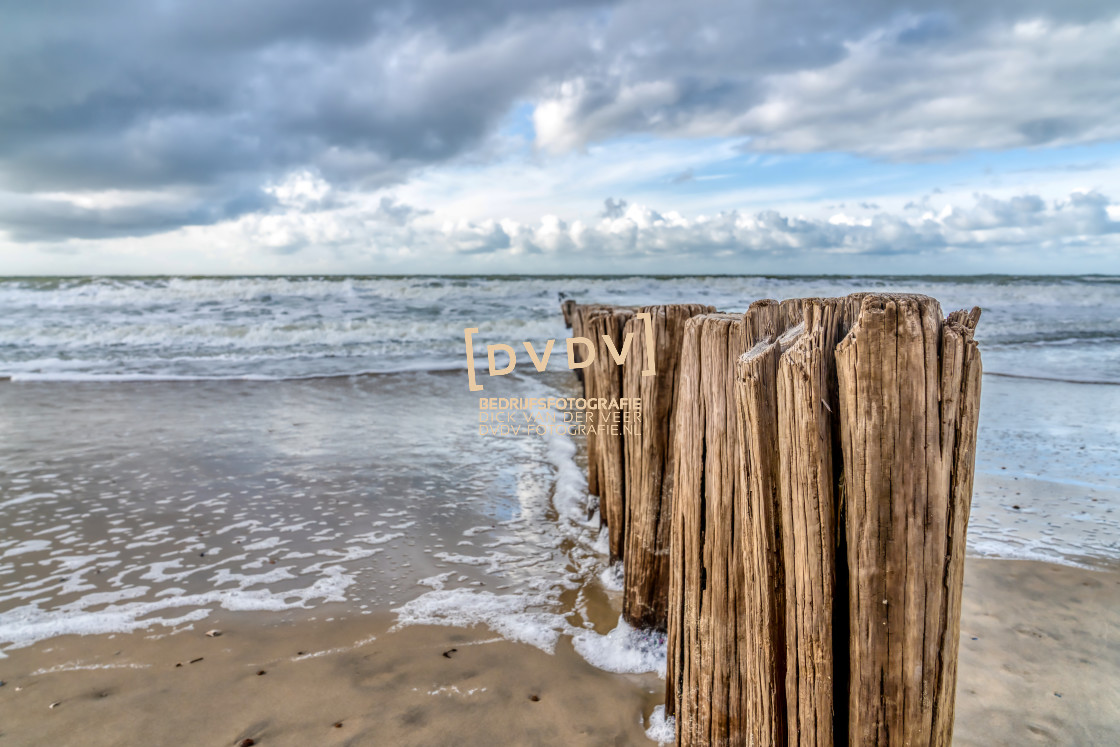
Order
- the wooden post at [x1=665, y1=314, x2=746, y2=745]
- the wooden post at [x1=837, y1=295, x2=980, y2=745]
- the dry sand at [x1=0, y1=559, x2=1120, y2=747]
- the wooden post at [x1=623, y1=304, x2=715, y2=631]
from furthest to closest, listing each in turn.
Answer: the wooden post at [x1=623, y1=304, x2=715, y2=631], the dry sand at [x1=0, y1=559, x2=1120, y2=747], the wooden post at [x1=665, y1=314, x2=746, y2=745], the wooden post at [x1=837, y1=295, x2=980, y2=745]

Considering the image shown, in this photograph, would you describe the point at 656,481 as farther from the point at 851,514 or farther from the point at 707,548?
the point at 851,514

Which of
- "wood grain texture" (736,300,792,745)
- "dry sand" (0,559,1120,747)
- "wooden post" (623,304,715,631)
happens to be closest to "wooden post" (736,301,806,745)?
"wood grain texture" (736,300,792,745)

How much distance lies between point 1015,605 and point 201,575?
14.7ft

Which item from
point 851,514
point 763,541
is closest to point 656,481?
point 763,541

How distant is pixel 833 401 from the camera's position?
150 centimetres

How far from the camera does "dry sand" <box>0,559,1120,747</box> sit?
245 centimetres

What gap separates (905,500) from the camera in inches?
54.5

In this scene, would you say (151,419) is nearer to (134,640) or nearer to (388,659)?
(134,640)

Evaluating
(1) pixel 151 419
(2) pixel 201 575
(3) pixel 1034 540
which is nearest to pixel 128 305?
(1) pixel 151 419

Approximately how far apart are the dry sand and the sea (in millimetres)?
196

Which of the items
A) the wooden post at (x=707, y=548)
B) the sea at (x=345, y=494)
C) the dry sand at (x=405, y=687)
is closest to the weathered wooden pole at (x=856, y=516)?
the wooden post at (x=707, y=548)

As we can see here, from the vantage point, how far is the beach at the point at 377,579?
257 centimetres

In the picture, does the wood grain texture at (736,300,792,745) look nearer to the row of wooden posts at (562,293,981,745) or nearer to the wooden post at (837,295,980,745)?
the row of wooden posts at (562,293,981,745)

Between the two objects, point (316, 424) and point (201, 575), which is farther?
point (316, 424)
